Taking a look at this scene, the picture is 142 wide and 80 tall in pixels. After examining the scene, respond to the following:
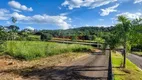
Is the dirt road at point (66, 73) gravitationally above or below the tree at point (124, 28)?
below

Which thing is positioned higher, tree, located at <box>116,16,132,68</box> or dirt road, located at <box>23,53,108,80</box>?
Result: tree, located at <box>116,16,132,68</box>

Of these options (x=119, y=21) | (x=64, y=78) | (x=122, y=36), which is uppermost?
(x=119, y=21)

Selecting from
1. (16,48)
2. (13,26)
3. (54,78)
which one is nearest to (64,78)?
(54,78)

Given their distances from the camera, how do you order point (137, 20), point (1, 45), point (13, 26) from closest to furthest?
1. point (137, 20)
2. point (1, 45)
3. point (13, 26)

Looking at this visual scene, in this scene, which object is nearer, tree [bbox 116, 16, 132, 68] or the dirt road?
the dirt road

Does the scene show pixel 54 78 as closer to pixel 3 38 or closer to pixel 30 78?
pixel 30 78

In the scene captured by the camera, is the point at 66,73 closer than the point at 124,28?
Yes

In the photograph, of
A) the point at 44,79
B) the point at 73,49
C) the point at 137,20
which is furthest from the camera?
the point at 73,49

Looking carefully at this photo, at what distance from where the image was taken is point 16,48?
25.8 metres

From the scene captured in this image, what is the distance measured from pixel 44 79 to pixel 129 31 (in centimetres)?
1397

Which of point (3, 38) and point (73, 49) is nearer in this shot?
point (3, 38)

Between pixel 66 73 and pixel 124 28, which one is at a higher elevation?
pixel 124 28

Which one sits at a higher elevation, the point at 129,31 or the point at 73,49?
the point at 129,31

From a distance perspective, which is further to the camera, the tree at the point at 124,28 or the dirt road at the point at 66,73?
the tree at the point at 124,28
